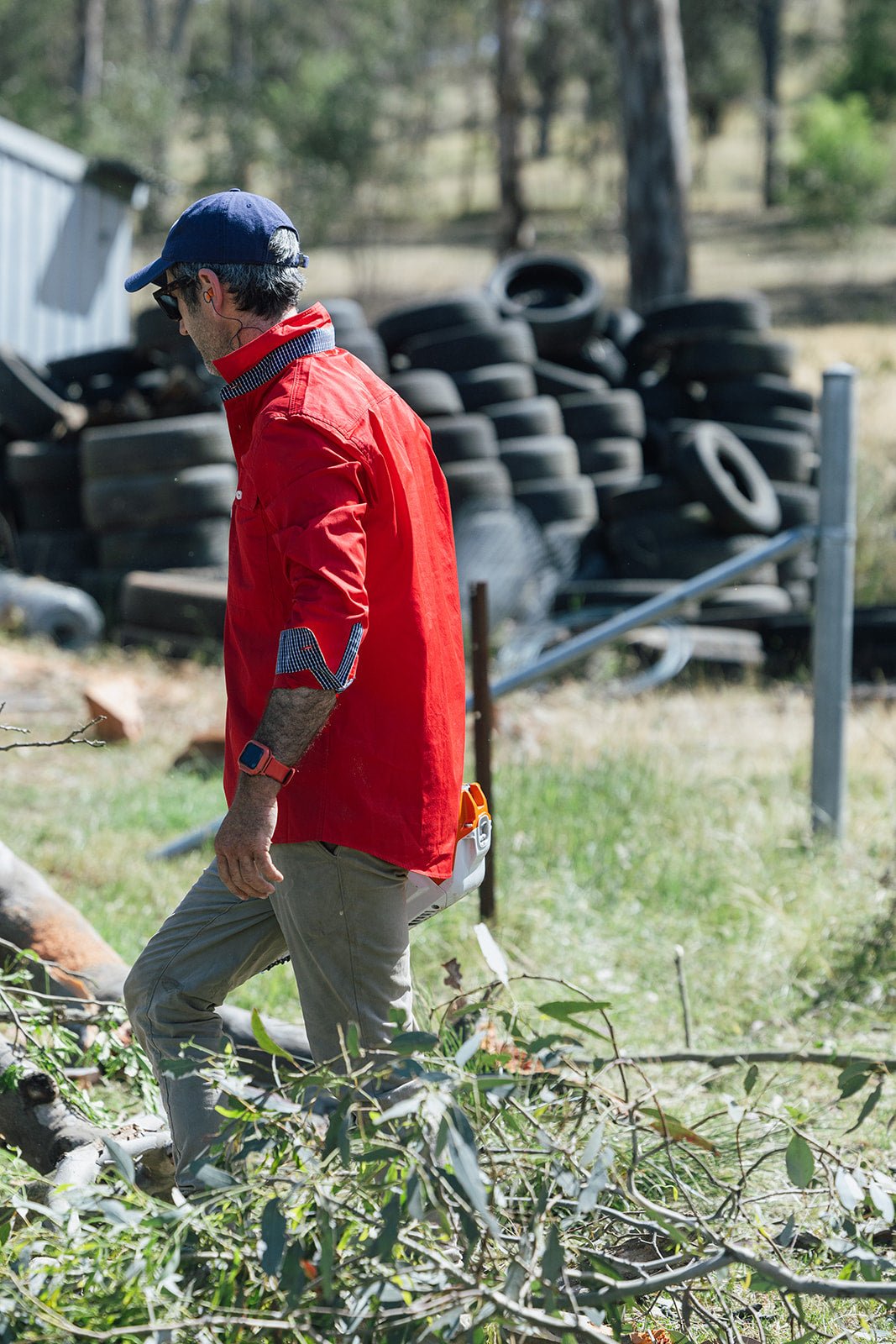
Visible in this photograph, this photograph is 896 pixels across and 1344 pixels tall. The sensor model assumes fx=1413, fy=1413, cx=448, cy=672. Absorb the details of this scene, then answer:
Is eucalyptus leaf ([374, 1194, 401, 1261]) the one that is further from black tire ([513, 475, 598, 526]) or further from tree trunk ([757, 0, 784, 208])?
tree trunk ([757, 0, 784, 208])

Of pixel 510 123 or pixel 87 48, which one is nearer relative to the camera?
pixel 510 123

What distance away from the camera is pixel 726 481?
10594 millimetres

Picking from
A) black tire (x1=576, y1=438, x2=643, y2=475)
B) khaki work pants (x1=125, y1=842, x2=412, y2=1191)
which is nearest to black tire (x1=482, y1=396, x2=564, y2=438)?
black tire (x1=576, y1=438, x2=643, y2=475)

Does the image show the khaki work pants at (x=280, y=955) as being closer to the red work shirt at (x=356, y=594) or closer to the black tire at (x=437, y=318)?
the red work shirt at (x=356, y=594)

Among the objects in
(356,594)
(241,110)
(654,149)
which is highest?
(241,110)

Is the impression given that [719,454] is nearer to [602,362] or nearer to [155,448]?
[602,362]

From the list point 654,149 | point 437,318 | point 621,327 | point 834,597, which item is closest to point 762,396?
point 621,327

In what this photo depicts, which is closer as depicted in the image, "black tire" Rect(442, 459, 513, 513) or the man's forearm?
the man's forearm

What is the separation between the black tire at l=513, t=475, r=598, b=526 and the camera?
35.9 feet

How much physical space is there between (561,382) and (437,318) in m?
1.21

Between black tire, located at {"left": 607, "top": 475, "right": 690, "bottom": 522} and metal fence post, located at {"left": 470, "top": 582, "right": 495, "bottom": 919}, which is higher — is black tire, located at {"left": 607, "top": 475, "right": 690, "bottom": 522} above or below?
below

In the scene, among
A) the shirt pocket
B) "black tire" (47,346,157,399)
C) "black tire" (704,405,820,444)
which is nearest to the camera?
the shirt pocket

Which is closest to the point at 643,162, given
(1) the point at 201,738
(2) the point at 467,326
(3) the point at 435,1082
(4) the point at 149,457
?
(2) the point at 467,326

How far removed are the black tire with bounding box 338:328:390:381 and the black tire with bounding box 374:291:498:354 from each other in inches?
26.3
